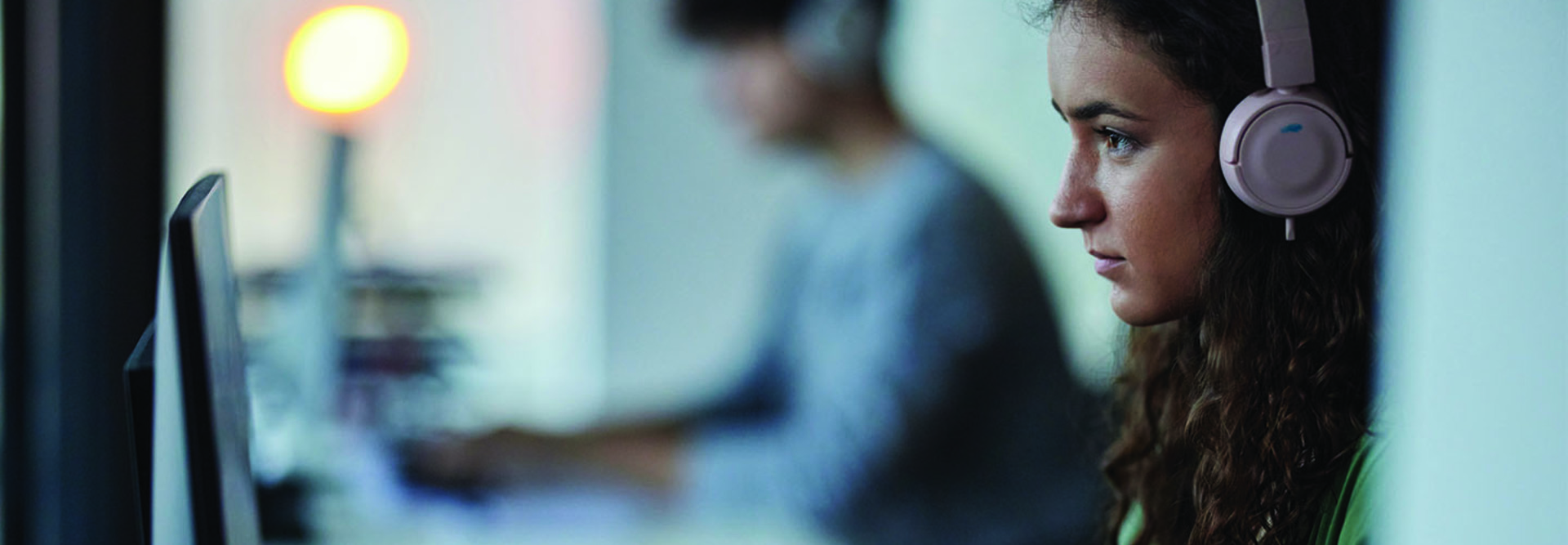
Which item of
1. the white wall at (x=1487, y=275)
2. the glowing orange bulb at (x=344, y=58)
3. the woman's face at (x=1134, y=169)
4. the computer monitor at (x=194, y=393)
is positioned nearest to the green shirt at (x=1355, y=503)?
the woman's face at (x=1134, y=169)

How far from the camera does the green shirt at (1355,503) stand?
2.10ft

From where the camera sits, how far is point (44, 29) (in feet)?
4.28

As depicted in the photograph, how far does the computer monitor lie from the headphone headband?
535 millimetres

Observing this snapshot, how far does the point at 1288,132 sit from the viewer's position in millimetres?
645

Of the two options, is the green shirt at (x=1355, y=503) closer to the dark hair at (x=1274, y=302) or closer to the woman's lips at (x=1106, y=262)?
the dark hair at (x=1274, y=302)

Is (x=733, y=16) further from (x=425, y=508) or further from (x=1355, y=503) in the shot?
(x=1355, y=503)

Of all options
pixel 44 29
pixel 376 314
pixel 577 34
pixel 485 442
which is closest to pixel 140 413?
pixel 44 29

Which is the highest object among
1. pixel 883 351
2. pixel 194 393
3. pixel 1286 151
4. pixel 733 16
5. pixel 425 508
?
pixel 733 16

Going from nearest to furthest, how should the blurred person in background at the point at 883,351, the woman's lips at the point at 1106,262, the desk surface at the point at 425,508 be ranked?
the woman's lips at the point at 1106,262 → the blurred person in background at the point at 883,351 → the desk surface at the point at 425,508

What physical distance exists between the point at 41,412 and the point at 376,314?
0.51m

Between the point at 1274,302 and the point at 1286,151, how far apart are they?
0.12m

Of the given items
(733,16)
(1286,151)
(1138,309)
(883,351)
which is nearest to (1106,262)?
(1138,309)

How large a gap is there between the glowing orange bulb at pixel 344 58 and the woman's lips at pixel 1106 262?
1106 mm

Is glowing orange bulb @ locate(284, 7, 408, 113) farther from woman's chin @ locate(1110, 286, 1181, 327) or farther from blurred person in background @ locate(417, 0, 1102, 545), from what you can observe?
woman's chin @ locate(1110, 286, 1181, 327)
